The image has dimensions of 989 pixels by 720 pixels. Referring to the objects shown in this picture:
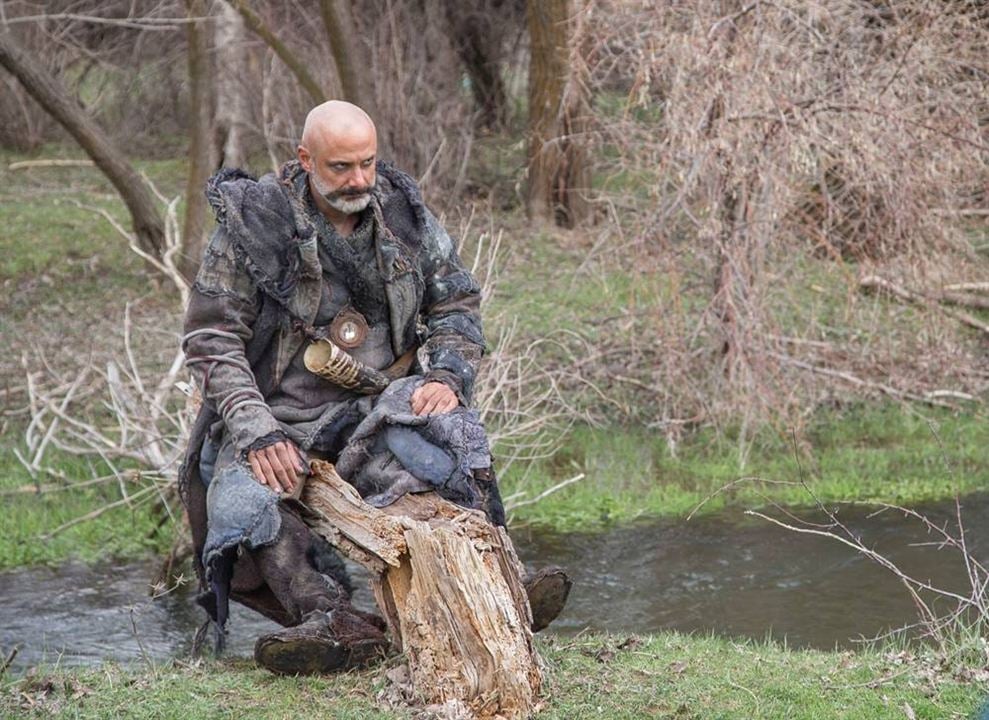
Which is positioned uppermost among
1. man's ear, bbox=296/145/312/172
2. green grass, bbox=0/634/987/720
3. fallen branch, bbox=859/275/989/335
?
Result: man's ear, bbox=296/145/312/172

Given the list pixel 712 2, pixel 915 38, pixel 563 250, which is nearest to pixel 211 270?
pixel 712 2

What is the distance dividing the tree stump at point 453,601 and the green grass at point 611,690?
0.48 ft

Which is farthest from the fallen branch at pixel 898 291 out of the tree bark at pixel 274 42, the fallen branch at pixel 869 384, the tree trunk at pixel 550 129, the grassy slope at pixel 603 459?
the tree bark at pixel 274 42

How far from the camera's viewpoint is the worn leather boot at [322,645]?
462cm

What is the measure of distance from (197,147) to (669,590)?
5834 mm

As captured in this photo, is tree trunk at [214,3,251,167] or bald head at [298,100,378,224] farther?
tree trunk at [214,3,251,167]

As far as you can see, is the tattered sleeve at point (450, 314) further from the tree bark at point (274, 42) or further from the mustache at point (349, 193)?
the tree bark at point (274, 42)

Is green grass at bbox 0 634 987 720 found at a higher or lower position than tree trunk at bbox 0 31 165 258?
lower

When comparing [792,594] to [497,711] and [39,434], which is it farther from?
[39,434]

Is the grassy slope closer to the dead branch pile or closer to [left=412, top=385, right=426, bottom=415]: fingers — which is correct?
the dead branch pile

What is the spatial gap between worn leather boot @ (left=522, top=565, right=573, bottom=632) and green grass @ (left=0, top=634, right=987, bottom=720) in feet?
0.44

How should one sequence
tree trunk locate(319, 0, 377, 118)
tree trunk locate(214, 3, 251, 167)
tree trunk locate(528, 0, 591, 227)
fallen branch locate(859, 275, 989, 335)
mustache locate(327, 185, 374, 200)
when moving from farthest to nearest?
tree trunk locate(214, 3, 251, 167) → tree trunk locate(528, 0, 591, 227) → tree trunk locate(319, 0, 377, 118) → fallen branch locate(859, 275, 989, 335) → mustache locate(327, 185, 374, 200)

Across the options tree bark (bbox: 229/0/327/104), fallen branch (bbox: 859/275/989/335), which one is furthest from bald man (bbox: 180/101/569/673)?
tree bark (bbox: 229/0/327/104)

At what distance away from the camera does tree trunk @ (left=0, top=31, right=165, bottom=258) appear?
10.9 metres
